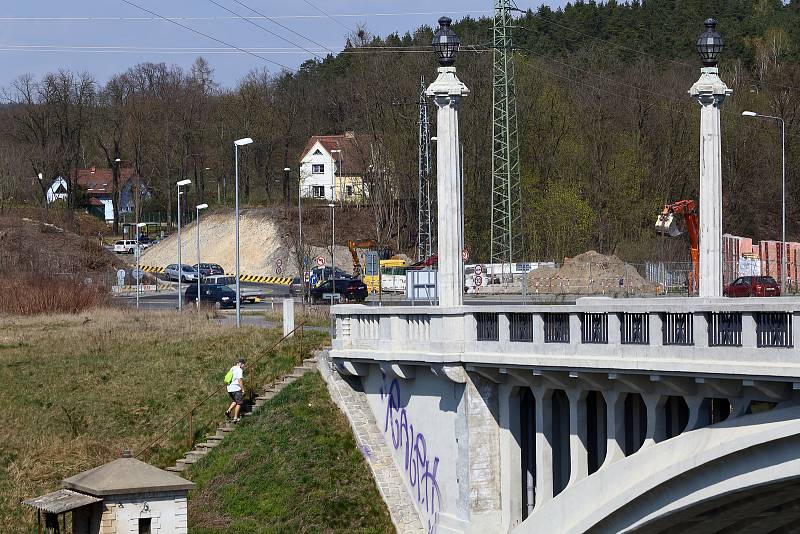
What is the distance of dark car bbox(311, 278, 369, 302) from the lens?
6644 centimetres

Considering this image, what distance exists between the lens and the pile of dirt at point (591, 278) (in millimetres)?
51656

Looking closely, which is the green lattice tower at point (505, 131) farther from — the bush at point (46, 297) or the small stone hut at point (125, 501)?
the small stone hut at point (125, 501)

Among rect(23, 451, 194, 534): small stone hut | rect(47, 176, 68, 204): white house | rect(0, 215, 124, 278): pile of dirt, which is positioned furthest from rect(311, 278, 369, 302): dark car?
rect(47, 176, 68, 204): white house

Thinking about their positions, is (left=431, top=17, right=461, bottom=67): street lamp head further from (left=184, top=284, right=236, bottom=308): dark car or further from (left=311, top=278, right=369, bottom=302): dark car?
(left=184, top=284, right=236, bottom=308): dark car

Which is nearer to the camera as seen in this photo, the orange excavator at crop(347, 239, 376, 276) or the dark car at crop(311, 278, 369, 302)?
the dark car at crop(311, 278, 369, 302)

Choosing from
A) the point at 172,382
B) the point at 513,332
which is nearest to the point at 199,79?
the point at 172,382

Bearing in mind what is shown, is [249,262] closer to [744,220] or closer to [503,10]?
[744,220]

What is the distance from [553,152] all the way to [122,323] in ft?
144

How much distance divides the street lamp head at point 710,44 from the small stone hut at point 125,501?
12.0 metres

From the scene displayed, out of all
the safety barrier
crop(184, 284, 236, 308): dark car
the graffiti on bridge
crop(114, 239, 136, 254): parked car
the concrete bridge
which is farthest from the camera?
crop(114, 239, 136, 254): parked car

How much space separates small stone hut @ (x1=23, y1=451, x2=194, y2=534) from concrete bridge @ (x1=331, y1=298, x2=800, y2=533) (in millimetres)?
5261

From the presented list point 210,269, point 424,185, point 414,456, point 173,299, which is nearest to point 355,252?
point 424,185

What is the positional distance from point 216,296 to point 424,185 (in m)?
24.2

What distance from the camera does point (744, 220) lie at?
79375 millimetres
